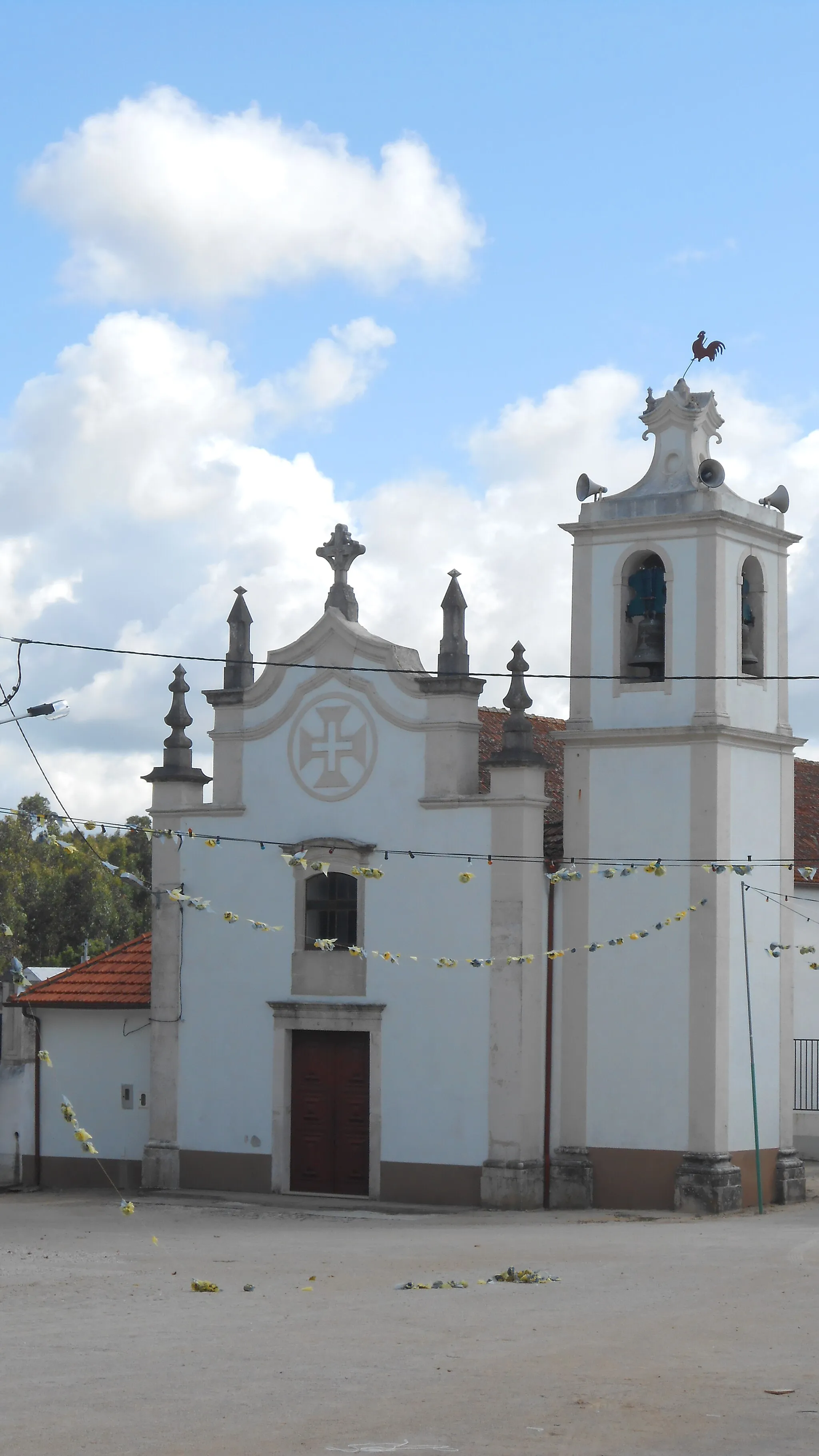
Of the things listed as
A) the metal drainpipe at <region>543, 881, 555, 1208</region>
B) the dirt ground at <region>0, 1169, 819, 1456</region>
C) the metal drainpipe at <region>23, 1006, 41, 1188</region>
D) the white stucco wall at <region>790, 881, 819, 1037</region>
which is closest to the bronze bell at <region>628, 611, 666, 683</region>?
the metal drainpipe at <region>543, 881, 555, 1208</region>

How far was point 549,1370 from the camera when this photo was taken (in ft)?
41.5

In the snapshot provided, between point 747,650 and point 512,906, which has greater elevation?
point 747,650

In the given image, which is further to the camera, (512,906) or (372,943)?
(372,943)

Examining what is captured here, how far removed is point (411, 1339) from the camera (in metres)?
14.1

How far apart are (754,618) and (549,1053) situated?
6.27 meters

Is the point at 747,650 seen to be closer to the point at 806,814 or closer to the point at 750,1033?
the point at 750,1033

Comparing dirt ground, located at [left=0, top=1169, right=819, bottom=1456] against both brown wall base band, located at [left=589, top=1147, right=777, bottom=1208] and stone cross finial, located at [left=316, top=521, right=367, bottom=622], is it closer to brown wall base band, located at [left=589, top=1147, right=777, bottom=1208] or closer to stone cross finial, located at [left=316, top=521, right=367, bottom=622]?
brown wall base band, located at [left=589, top=1147, right=777, bottom=1208]

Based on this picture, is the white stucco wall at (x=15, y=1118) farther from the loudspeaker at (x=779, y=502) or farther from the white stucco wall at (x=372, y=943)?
the loudspeaker at (x=779, y=502)

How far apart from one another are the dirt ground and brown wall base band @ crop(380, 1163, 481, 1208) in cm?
148

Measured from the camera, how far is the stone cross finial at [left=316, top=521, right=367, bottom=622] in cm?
2644

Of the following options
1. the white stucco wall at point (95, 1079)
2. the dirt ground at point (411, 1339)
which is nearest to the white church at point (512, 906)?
the white stucco wall at point (95, 1079)

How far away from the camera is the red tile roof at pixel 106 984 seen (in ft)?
91.7

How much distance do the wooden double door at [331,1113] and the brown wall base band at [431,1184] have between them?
38 centimetres

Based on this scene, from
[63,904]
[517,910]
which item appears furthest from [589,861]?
[63,904]
